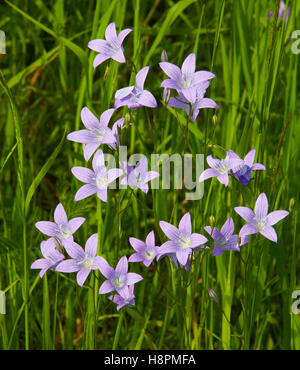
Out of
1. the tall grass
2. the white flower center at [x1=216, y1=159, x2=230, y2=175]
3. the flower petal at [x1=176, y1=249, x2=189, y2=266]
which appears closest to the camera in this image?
the flower petal at [x1=176, y1=249, x2=189, y2=266]

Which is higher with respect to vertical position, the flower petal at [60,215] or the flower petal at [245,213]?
the flower petal at [60,215]

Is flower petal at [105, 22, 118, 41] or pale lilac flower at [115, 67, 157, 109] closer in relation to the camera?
pale lilac flower at [115, 67, 157, 109]

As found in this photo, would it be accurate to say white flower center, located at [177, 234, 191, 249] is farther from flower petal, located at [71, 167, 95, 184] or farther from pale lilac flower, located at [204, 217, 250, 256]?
flower petal, located at [71, 167, 95, 184]

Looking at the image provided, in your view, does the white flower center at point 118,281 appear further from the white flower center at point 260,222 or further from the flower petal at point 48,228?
the white flower center at point 260,222

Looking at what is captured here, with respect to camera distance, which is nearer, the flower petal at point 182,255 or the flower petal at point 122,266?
the flower petal at point 182,255

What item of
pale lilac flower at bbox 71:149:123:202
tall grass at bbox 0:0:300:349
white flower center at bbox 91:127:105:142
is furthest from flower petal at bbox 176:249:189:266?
white flower center at bbox 91:127:105:142

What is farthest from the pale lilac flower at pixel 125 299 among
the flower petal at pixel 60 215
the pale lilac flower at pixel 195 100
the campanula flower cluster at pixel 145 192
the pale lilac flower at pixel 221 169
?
the pale lilac flower at pixel 195 100

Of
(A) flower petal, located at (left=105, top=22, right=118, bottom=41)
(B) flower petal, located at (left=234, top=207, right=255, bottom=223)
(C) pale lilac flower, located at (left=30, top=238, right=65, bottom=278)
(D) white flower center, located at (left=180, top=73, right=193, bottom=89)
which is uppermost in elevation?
(A) flower petal, located at (left=105, top=22, right=118, bottom=41)
